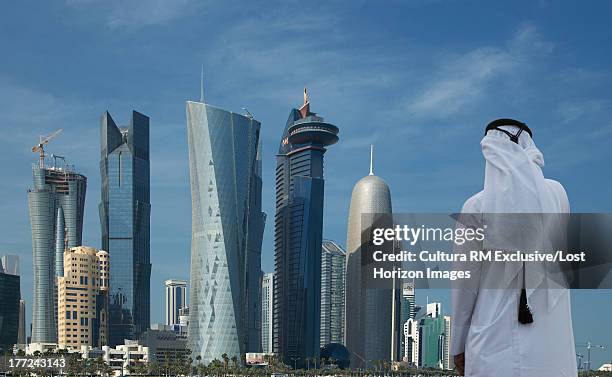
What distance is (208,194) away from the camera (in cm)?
11038

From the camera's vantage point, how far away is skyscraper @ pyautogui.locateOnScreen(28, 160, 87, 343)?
159 m

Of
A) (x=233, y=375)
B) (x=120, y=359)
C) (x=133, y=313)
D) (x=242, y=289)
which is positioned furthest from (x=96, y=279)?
(x=233, y=375)

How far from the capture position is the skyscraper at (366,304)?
159 meters

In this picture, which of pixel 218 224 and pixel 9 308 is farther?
pixel 9 308

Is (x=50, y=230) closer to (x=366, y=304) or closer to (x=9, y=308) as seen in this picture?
(x=9, y=308)

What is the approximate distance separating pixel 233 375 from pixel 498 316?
10621 cm

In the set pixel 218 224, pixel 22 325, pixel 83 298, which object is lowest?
pixel 22 325

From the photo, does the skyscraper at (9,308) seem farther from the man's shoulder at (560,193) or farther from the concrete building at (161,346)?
the man's shoulder at (560,193)

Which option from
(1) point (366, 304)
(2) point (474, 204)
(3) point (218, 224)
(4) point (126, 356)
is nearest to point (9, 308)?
(4) point (126, 356)

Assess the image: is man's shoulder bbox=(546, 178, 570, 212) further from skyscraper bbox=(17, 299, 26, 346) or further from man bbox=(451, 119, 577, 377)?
skyscraper bbox=(17, 299, 26, 346)

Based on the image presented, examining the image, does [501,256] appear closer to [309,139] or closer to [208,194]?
[208,194]

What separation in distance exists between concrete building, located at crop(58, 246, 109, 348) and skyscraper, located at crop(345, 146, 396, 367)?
4648cm

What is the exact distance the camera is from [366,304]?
6417 inches

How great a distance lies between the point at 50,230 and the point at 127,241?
2302 centimetres
